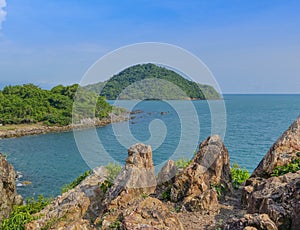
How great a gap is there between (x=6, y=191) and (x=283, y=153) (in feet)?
57.5

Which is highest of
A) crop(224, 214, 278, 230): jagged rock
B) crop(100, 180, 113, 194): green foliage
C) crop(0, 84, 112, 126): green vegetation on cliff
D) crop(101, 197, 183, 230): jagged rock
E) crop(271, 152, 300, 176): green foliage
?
crop(0, 84, 112, 126): green vegetation on cliff

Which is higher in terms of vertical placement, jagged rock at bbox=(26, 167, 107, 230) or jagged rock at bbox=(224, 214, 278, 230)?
jagged rock at bbox=(224, 214, 278, 230)

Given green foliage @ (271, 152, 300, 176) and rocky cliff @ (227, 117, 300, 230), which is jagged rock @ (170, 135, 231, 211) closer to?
rocky cliff @ (227, 117, 300, 230)

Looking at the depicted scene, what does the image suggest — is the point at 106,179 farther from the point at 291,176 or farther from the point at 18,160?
the point at 18,160

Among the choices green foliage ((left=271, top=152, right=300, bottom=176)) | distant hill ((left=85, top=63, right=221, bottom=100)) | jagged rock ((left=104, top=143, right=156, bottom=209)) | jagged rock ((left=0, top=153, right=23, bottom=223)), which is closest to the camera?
green foliage ((left=271, top=152, right=300, bottom=176))

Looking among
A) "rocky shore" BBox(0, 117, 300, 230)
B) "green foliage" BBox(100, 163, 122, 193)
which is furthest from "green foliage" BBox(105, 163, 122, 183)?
"rocky shore" BBox(0, 117, 300, 230)

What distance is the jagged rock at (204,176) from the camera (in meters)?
11.1

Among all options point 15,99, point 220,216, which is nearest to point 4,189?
point 220,216

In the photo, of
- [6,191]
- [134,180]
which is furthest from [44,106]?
[134,180]

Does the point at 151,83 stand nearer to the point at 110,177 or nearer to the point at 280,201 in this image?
the point at 110,177

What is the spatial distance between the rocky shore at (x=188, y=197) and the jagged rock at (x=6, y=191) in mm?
7187

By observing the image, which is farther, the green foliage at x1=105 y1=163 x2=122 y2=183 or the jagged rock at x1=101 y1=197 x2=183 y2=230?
the green foliage at x1=105 y1=163 x2=122 y2=183

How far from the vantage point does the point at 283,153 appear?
459 inches

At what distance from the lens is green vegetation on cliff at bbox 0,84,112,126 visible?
75188 mm
